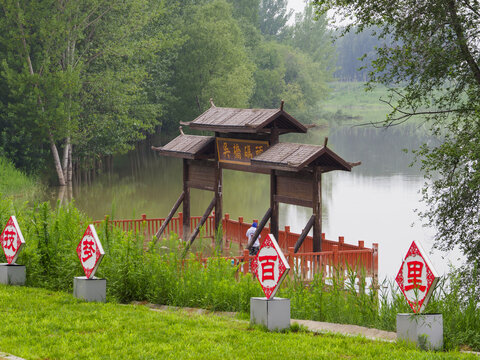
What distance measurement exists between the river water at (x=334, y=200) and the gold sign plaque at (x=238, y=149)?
124 inches

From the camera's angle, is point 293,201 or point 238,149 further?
point 238,149

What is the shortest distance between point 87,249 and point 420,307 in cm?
529

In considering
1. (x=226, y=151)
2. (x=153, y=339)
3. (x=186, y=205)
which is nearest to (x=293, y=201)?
(x=226, y=151)

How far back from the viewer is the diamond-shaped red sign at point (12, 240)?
39.2 feet

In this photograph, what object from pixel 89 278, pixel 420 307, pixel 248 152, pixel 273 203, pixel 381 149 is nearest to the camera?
pixel 420 307

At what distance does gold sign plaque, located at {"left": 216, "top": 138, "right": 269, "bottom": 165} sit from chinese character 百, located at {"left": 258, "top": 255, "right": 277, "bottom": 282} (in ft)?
33.3

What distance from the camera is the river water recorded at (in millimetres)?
26828

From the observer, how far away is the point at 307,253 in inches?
581

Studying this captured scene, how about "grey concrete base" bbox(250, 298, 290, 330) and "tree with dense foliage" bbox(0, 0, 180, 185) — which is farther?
"tree with dense foliage" bbox(0, 0, 180, 185)

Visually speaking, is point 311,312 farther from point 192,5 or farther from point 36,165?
point 192,5

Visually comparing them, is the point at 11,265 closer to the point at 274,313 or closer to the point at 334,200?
the point at 274,313

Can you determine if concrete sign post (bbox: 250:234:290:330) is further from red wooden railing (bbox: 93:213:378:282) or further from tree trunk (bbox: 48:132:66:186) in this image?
tree trunk (bbox: 48:132:66:186)

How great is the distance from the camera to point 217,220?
21.2 m

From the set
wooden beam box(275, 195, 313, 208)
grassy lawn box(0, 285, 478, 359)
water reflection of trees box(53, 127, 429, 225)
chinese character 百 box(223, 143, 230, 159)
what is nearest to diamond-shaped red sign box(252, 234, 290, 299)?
grassy lawn box(0, 285, 478, 359)
